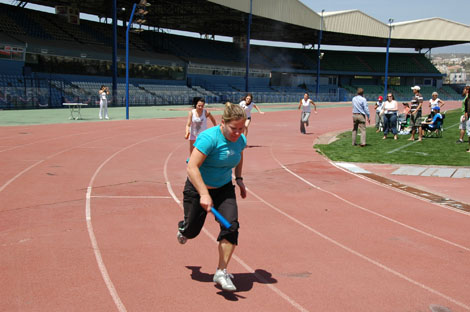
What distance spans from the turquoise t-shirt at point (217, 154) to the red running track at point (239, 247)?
112 cm

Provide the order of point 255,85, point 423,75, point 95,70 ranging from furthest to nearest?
1. point 423,75
2. point 255,85
3. point 95,70

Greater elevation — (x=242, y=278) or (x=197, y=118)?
(x=197, y=118)

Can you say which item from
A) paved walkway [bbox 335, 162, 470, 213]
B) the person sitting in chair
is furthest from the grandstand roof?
paved walkway [bbox 335, 162, 470, 213]

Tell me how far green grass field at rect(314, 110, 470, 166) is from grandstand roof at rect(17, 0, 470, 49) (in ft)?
106

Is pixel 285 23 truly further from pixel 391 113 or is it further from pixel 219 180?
pixel 219 180

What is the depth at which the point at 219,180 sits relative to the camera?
4555 mm

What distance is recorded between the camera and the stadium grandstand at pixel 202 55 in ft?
131

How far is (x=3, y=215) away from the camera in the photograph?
7.15 meters

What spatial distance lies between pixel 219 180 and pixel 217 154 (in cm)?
28

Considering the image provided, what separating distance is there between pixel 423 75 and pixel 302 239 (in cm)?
8712

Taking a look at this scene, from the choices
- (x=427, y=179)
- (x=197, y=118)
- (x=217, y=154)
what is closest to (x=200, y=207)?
(x=217, y=154)

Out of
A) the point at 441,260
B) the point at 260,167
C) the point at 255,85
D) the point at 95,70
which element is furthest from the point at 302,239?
the point at 255,85

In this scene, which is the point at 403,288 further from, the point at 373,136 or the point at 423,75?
the point at 423,75

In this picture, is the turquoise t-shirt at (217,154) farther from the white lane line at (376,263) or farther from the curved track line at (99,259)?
the white lane line at (376,263)
